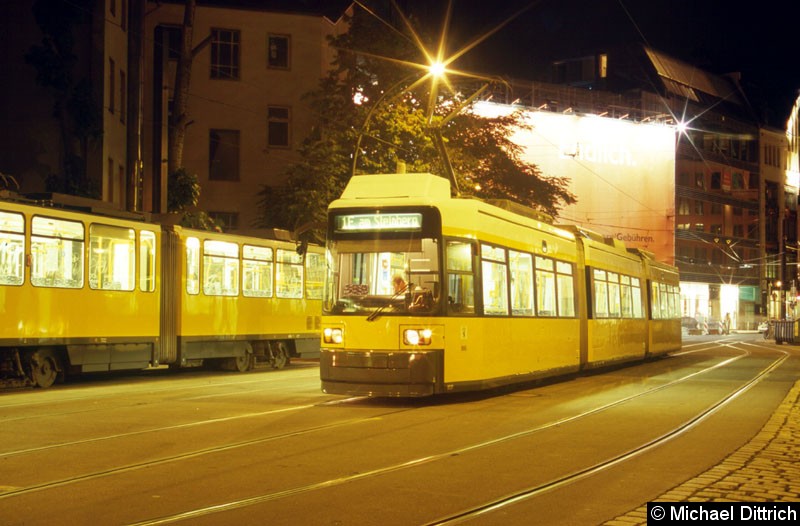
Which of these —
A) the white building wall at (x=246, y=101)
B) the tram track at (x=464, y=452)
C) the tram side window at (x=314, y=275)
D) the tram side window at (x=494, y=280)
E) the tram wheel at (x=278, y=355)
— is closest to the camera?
the tram track at (x=464, y=452)

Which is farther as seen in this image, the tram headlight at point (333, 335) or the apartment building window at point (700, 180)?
the apartment building window at point (700, 180)

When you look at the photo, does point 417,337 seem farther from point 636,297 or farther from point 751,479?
point 636,297

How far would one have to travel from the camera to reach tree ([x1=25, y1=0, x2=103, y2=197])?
3036 cm

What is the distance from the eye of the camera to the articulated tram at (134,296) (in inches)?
741

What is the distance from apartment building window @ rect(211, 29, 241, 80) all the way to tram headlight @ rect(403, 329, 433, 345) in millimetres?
28911

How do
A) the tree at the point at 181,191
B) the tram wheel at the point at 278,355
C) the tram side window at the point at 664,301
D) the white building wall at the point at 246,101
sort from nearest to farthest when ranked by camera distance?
the tram wheel at the point at 278,355, the tram side window at the point at 664,301, the tree at the point at 181,191, the white building wall at the point at 246,101

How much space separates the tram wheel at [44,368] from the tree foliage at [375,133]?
10.8 metres

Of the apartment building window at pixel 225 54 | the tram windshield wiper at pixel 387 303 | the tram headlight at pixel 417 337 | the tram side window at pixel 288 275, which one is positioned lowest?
the tram headlight at pixel 417 337

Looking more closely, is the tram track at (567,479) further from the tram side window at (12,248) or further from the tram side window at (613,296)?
the tram side window at (12,248)

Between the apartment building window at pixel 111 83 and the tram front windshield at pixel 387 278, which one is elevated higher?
the apartment building window at pixel 111 83

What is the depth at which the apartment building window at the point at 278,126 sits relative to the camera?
139 feet

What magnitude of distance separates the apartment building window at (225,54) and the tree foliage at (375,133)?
647cm

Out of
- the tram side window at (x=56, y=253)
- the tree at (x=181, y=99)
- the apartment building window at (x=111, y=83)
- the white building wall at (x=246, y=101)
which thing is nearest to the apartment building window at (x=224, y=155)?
the white building wall at (x=246, y=101)

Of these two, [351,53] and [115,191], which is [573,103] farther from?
[115,191]
